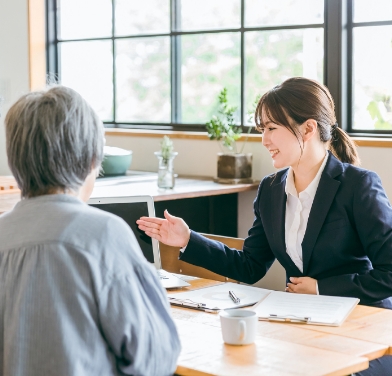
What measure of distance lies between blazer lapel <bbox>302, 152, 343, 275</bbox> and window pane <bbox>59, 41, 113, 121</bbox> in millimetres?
2821

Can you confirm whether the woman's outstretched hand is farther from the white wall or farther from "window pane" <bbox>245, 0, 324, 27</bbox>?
the white wall

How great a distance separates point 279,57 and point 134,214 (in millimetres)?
2042

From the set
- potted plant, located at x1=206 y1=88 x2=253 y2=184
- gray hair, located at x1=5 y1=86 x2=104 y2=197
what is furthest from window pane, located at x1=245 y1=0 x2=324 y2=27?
gray hair, located at x1=5 y1=86 x2=104 y2=197

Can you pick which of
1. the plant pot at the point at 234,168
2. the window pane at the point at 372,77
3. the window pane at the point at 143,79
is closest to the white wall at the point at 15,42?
the window pane at the point at 143,79

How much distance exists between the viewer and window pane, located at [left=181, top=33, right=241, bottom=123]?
430 cm

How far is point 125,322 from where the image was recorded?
119 centimetres

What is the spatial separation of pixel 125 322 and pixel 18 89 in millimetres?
4182

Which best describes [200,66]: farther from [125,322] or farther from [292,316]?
[125,322]

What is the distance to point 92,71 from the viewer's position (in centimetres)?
504

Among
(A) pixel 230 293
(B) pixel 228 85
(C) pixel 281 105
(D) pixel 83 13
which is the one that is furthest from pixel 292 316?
(D) pixel 83 13

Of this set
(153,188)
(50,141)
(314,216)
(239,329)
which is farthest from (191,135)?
(50,141)

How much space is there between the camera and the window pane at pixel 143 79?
183 inches

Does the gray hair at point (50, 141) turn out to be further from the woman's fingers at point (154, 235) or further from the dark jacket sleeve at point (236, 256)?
the dark jacket sleeve at point (236, 256)

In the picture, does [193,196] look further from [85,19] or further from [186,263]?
[85,19]
